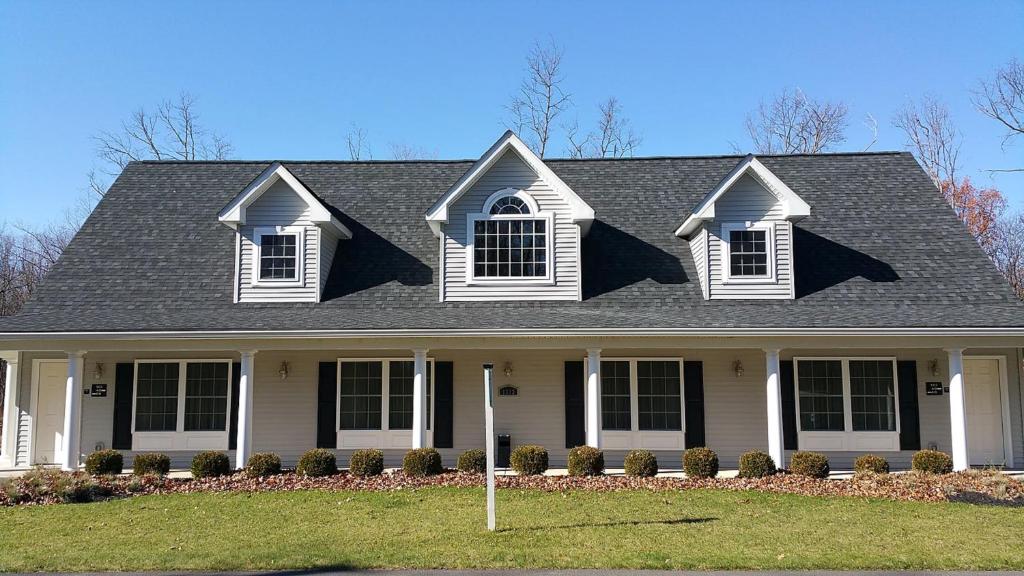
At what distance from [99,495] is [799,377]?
12.9 meters

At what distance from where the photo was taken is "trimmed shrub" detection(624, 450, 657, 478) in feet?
46.1

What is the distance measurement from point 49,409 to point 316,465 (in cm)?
676

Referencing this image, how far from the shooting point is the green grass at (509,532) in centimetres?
859

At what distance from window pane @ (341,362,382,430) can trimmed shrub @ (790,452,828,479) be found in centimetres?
792

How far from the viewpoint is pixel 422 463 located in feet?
45.9

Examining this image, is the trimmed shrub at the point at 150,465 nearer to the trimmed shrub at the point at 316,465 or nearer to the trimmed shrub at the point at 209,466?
the trimmed shrub at the point at 209,466

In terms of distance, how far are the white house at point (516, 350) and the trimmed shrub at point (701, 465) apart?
5.50 ft

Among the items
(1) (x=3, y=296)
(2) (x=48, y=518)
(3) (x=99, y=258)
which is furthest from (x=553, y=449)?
(1) (x=3, y=296)

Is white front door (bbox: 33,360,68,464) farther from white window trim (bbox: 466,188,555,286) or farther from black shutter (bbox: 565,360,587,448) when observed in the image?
black shutter (bbox: 565,360,587,448)

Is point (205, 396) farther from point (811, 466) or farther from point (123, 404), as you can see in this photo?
point (811, 466)

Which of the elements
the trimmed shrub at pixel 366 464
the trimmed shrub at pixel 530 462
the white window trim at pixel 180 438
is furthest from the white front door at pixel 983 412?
the white window trim at pixel 180 438

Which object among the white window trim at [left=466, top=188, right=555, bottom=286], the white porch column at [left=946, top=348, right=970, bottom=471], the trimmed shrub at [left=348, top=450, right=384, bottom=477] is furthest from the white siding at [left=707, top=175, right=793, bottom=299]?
the trimmed shrub at [left=348, top=450, right=384, bottom=477]

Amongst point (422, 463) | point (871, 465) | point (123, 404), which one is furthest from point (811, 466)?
point (123, 404)

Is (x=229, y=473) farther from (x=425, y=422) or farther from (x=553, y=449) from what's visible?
(x=553, y=449)
